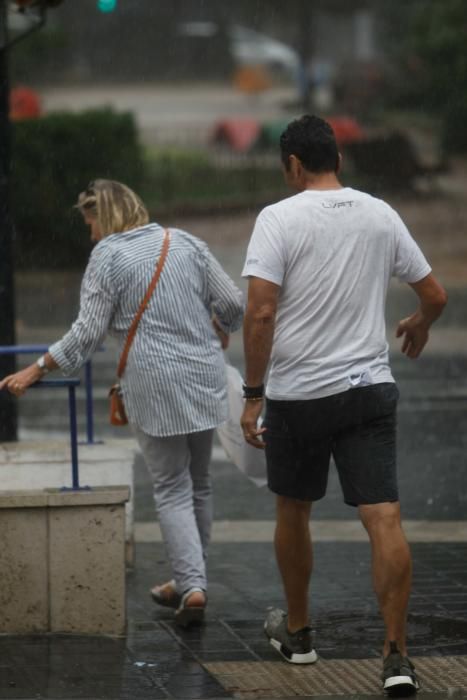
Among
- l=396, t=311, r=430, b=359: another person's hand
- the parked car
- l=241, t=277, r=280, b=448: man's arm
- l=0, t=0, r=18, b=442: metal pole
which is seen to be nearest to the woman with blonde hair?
l=241, t=277, r=280, b=448: man's arm

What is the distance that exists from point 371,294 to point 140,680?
59.8 inches

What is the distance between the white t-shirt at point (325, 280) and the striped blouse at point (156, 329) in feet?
2.74

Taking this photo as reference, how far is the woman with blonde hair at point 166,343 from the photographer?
5.95 metres

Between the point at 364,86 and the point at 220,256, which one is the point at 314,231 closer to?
the point at 220,256

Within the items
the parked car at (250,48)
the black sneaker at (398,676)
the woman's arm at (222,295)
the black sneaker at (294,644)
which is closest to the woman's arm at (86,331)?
the woman's arm at (222,295)

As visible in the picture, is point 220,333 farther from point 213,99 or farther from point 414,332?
point 213,99

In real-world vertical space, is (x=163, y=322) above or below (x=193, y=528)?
above

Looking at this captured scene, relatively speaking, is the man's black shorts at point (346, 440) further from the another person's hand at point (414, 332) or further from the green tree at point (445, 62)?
the green tree at point (445, 62)

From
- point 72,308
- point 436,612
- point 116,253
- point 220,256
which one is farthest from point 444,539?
point 220,256

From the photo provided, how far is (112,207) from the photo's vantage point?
20.0ft

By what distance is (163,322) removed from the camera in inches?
236

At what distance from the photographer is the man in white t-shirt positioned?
5.14 m

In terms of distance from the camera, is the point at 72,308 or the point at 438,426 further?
the point at 72,308

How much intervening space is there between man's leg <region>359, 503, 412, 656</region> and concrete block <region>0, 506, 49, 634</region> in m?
1.35
